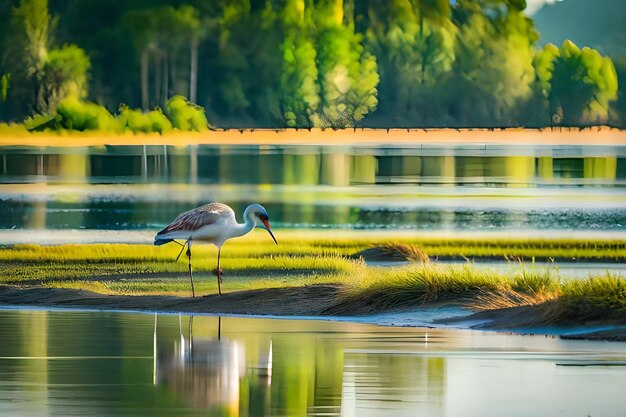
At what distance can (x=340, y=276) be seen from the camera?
25.4 metres

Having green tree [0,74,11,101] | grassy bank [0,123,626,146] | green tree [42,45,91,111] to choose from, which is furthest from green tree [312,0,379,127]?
green tree [0,74,11,101]

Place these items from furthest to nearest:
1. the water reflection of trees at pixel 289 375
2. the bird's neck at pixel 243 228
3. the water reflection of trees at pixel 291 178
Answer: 1. the water reflection of trees at pixel 291 178
2. the bird's neck at pixel 243 228
3. the water reflection of trees at pixel 289 375

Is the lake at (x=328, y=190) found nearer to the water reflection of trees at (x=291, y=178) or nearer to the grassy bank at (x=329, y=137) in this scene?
the water reflection of trees at (x=291, y=178)

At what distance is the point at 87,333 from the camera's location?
695 inches

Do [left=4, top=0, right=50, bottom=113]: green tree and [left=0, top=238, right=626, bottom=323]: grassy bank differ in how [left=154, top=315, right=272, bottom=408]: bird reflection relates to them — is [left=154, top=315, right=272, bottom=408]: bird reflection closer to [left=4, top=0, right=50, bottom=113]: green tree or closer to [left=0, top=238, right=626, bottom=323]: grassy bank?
[left=0, top=238, right=626, bottom=323]: grassy bank

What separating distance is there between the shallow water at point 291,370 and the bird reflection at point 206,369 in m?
0.01

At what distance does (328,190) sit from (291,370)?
59.7 meters

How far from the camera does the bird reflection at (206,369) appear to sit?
13.2 m

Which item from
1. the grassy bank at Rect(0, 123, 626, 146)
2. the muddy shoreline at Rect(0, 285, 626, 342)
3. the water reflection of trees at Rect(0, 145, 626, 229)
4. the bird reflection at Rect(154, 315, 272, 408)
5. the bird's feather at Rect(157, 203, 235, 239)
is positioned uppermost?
the bird's feather at Rect(157, 203, 235, 239)

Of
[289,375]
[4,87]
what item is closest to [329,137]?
[4,87]

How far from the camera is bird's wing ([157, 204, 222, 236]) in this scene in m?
21.8

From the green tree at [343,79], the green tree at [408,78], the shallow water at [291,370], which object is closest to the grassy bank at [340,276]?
the shallow water at [291,370]

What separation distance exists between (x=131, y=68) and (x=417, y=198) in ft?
404

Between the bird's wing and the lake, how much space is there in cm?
2203
